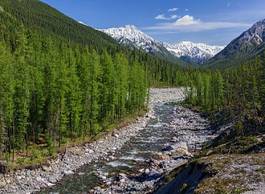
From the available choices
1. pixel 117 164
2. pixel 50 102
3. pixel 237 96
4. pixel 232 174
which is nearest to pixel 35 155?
pixel 50 102

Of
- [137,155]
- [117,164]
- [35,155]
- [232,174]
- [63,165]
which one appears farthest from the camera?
[137,155]

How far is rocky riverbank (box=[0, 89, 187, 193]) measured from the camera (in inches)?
1923

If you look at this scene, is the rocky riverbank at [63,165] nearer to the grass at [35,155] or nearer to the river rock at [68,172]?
the river rock at [68,172]

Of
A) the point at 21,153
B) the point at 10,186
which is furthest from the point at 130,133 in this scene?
the point at 10,186

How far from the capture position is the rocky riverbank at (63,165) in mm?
48834

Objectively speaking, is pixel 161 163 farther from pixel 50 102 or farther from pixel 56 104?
pixel 50 102

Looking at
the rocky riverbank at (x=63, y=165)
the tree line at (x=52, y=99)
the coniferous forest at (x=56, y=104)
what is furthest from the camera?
the tree line at (x=52, y=99)

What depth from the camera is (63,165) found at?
5700 centimetres

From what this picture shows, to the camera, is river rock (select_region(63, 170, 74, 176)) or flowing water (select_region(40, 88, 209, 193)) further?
river rock (select_region(63, 170, 74, 176))

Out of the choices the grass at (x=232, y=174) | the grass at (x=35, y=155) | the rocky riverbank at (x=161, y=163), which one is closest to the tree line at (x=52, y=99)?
the grass at (x=35, y=155)

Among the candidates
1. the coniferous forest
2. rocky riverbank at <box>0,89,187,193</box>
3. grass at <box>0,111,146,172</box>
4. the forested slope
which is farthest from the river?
the forested slope

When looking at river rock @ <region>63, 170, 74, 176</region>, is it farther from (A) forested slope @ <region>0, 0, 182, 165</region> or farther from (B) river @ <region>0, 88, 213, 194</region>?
(A) forested slope @ <region>0, 0, 182, 165</region>

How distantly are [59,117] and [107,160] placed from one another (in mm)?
11227

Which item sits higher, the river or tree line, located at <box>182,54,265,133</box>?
tree line, located at <box>182,54,265,133</box>
